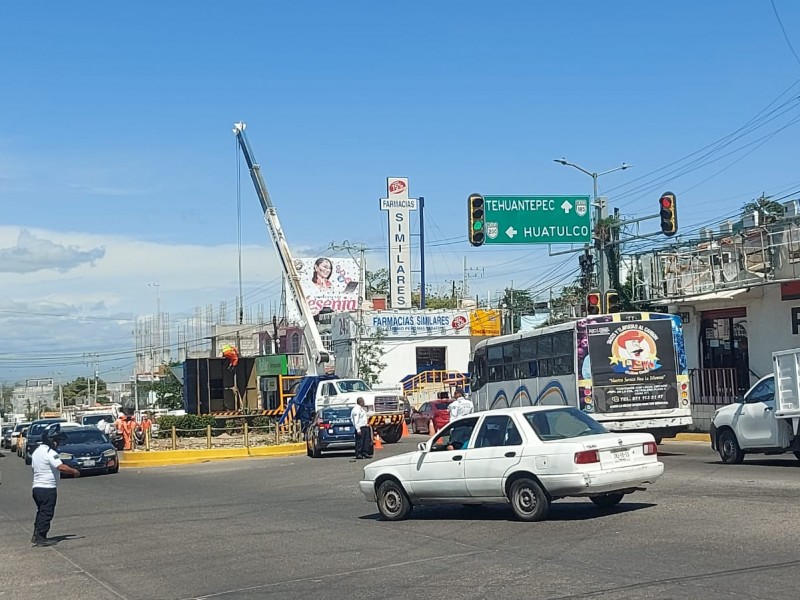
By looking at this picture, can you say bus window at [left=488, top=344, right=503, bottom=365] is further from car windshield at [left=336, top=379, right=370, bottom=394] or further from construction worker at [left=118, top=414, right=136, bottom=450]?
construction worker at [left=118, top=414, right=136, bottom=450]

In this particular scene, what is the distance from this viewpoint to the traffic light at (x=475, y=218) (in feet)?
97.1

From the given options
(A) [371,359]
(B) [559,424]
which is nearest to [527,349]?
(B) [559,424]

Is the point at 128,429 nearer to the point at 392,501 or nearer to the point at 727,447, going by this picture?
the point at 727,447

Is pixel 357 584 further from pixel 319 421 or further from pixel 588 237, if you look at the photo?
pixel 588 237

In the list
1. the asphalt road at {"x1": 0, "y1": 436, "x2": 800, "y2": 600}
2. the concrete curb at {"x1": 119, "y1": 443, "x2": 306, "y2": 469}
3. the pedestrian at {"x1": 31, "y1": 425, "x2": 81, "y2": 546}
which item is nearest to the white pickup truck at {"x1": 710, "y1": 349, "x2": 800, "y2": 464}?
the asphalt road at {"x1": 0, "y1": 436, "x2": 800, "y2": 600}

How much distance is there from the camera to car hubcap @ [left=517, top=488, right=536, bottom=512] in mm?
13742

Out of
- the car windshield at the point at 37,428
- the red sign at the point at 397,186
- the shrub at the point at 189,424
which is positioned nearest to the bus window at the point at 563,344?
the shrub at the point at 189,424

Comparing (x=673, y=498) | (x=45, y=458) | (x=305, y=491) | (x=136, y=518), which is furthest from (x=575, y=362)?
(x=45, y=458)

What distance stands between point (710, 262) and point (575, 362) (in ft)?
34.6

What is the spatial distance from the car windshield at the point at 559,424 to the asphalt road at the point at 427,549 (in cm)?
112

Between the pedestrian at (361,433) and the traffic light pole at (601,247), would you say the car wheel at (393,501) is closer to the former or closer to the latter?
the pedestrian at (361,433)

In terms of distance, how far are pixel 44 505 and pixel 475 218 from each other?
17557 millimetres

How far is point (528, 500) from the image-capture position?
1380 centimetres

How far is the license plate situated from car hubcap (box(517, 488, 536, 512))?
3.84ft
